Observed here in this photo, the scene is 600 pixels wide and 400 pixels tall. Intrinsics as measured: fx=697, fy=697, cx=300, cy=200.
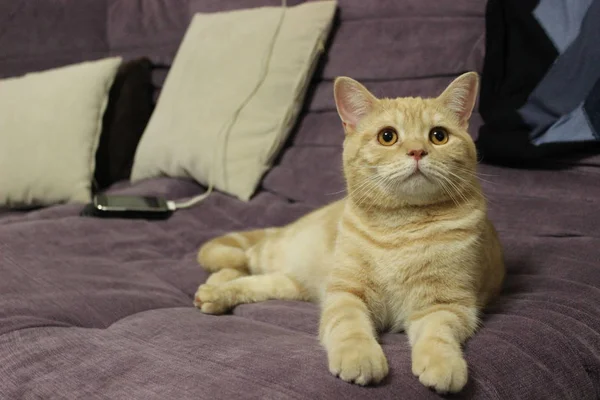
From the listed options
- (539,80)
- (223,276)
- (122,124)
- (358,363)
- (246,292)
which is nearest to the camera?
(358,363)

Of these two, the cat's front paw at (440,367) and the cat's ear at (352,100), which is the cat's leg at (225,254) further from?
the cat's front paw at (440,367)

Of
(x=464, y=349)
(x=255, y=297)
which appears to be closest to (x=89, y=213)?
(x=255, y=297)

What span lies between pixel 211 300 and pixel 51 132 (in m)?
1.24

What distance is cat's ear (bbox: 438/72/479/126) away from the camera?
48.3 inches

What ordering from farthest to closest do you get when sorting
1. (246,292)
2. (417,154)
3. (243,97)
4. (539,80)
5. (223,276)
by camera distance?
(243,97)
(539,80)
(223,276)
(246,292)
(417,154)

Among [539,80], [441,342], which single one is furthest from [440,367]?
[539,80]

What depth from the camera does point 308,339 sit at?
1.12 m

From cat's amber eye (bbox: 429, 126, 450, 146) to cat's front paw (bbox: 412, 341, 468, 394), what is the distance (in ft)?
1.18

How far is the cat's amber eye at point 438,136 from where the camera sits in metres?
1.17

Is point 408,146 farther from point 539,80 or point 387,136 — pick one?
point 539,80

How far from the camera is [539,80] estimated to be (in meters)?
1.72

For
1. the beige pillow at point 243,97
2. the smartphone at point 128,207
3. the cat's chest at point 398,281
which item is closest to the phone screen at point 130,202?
the smartphone at point 128,207

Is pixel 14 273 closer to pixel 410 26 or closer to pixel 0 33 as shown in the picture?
pixel 410 26

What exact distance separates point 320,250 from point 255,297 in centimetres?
17
